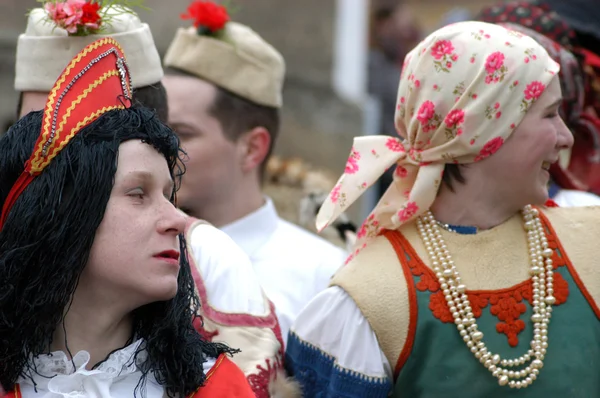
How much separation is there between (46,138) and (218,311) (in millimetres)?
818

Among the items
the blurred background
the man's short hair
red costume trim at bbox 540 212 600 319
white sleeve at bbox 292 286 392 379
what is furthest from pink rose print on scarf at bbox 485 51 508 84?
the blurred background

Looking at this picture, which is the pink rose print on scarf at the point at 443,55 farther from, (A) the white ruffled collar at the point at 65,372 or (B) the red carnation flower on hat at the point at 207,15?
(B) the red carnation flower on hat at the point at 207,15

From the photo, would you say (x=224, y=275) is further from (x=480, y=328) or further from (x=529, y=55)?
(x=529, y=55)

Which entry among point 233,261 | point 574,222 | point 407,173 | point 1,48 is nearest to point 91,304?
point 233,261

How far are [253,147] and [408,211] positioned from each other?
4.55 feet

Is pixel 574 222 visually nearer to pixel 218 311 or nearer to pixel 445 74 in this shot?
pixel 445 74

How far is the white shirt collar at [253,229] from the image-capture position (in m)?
4.05

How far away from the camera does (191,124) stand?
4113 mm

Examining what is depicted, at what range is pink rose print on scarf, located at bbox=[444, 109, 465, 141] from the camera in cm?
299

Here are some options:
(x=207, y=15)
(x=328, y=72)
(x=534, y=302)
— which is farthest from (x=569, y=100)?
(x=328, y=72)

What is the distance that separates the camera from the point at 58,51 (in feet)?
10.8

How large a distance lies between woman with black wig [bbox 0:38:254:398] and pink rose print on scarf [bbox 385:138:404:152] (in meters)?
0.82

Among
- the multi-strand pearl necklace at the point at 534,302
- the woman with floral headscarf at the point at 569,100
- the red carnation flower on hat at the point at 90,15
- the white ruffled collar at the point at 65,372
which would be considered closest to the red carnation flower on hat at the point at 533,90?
the multi-strand pearl necklace at the point at 534,302

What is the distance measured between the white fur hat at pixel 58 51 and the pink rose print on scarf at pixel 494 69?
1.10m
